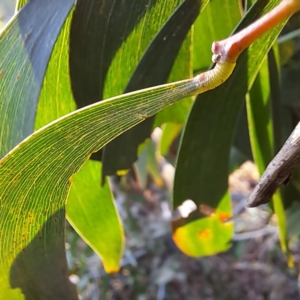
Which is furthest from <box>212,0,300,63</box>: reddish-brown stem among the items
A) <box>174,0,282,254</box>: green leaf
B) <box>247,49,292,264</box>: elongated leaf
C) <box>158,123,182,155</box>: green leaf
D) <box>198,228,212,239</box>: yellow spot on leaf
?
<box>158,123,182,155</box>: green leaf

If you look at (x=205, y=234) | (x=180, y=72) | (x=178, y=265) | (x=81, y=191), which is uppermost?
(x=180, y=72)

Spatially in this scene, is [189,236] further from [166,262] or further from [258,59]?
[166,262]

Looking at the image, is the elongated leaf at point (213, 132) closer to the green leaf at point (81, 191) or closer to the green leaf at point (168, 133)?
the green leaf at point (81, 191)

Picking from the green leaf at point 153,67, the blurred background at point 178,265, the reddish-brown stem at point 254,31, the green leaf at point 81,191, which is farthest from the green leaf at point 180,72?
the blurred background at point 178,265

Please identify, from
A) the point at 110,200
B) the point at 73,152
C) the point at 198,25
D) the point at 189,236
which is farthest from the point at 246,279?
the point at 73,152

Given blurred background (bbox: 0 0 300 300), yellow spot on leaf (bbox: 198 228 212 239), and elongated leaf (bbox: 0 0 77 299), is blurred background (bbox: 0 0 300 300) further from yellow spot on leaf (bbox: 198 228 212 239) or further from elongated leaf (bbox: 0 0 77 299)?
elongated leaf (bbox: 0 0 77 299)

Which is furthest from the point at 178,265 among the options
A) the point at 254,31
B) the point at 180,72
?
the point at 254,31

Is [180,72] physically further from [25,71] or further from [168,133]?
[168,133]
